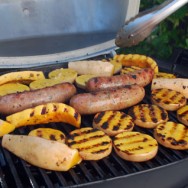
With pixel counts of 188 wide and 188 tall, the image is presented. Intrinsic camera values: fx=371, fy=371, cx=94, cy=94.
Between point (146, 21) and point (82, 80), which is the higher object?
point (146, 21)

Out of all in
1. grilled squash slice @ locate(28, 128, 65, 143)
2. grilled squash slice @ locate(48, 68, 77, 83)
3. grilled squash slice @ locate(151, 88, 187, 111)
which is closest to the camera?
grilled squash slice @ locate(28, 128, 65, 143)

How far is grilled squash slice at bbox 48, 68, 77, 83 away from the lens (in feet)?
8.09

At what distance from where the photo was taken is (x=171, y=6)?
1600mm

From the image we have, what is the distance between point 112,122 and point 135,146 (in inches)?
9.6

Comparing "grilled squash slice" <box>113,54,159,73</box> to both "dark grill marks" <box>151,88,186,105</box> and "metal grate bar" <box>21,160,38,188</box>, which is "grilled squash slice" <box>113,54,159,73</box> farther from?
"metal grate bar" <box>21,160,38,188</box>

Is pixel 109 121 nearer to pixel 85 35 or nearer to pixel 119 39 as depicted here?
pixel 119 39

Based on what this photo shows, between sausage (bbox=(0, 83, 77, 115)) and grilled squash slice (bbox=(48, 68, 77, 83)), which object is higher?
sausage (bbox=(0, 83, 77, 115))

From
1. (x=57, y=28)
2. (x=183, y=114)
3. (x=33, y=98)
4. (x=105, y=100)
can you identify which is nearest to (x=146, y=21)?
(x=105, y=100)

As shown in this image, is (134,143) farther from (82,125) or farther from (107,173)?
(82,125)

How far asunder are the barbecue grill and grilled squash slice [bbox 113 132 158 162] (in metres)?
0.04

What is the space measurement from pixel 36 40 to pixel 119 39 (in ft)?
4.05

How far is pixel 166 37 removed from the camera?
4.01 m

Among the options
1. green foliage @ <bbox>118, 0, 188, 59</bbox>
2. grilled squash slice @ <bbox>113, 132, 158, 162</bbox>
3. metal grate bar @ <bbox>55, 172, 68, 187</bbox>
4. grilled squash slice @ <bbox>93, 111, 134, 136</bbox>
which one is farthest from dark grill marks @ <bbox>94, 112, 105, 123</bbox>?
green foliage @ <bbox>118, 0, 188, 59</bbox>

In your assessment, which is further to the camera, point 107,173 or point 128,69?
point 128,69
